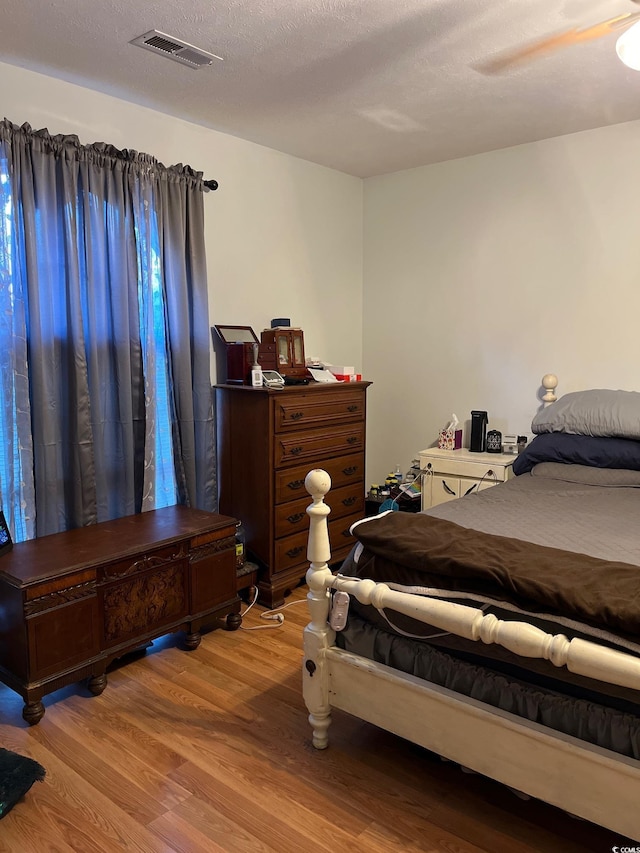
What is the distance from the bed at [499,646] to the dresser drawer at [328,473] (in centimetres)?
107

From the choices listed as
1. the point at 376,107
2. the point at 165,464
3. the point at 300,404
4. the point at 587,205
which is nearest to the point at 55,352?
the point at 165,464

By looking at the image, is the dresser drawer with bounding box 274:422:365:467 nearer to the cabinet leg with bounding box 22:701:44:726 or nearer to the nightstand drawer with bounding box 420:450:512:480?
the nightstand drawer with bounding box 420:450:512:480

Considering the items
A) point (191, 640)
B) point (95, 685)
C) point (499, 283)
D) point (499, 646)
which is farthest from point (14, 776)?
point (499, 283)

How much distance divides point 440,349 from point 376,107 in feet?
5.31

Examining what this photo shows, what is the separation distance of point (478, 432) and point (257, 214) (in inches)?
71.7

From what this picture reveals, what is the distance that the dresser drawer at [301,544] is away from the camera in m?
3.38

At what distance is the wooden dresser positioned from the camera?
329 centimetres

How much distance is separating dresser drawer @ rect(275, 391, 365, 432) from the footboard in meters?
1.31

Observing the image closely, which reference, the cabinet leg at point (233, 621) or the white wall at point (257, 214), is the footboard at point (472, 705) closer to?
the cabinet leg at point (233, 621)

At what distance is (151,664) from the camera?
273 cm

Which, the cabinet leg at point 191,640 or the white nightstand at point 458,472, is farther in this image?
the white nightstand at point 458,472

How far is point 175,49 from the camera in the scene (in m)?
2.49

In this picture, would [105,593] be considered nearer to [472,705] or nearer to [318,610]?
[318,610]

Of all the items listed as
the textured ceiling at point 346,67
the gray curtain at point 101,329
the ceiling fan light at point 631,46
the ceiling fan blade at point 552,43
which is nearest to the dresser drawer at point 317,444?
the gray curtain at point 101,329
